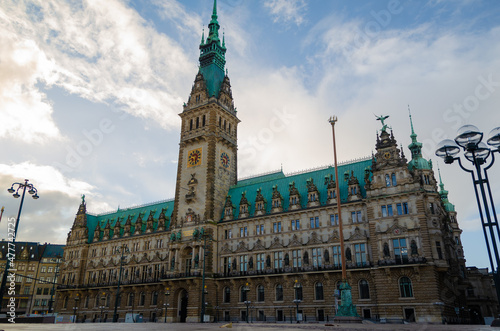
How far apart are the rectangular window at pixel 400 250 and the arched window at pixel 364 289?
5.88 m

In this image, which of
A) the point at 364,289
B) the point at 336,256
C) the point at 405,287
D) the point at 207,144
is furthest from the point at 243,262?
the point at 405,287

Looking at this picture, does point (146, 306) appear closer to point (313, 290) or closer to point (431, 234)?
point (313, 290)

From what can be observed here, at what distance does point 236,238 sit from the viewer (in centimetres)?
Answer: 6631

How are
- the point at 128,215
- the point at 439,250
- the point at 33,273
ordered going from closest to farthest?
the point at 439,250 < the point at 128,215 < the point at 33,273

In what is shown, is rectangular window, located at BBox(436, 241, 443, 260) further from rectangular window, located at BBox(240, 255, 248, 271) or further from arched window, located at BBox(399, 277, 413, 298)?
rectangular window, located at BBox(240, 255, 248, 271)

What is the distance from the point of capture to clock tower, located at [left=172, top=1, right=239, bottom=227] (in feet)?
232

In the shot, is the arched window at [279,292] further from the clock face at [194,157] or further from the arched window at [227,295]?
the clock face at [194,157]

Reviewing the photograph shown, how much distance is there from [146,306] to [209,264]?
714 inches

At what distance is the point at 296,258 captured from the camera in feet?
192

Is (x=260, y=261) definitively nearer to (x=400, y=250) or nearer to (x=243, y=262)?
(x=243, y=262)

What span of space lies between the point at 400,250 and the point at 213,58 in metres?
55.6

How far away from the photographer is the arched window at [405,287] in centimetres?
4744

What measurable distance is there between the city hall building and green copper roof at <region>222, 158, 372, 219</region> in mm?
245

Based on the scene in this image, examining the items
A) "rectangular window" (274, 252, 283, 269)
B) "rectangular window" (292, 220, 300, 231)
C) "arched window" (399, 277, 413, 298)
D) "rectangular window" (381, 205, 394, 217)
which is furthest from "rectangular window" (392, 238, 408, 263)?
"rectangular window" (274, 252, 283, 269)
